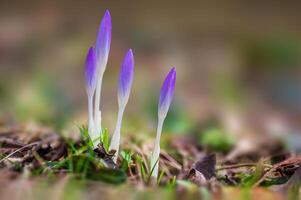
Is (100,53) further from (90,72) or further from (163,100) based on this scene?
(163,100)

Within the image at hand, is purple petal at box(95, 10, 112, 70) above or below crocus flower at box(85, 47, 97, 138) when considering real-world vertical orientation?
above

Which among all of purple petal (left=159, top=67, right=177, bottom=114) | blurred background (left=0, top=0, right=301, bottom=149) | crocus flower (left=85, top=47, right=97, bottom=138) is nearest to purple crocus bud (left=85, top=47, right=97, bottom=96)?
crocus flower (left=85, top=47, right=97, bottom=138)

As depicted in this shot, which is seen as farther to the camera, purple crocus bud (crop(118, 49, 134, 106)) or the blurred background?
the blurred background

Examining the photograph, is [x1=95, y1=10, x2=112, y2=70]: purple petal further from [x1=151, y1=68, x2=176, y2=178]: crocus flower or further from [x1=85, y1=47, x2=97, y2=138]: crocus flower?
[x1=151, y1=68, x2=176, y2=178]: crocus flower

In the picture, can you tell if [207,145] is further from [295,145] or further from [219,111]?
[219,111]

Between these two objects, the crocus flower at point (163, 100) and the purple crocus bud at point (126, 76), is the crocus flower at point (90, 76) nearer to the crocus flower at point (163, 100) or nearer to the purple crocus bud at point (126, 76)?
the purple crocus bud at point (126, 76)

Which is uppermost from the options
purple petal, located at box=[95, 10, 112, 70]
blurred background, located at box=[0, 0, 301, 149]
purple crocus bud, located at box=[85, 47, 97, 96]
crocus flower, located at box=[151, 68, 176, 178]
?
blurred background, located at box=[0, 0, 301, 149]
